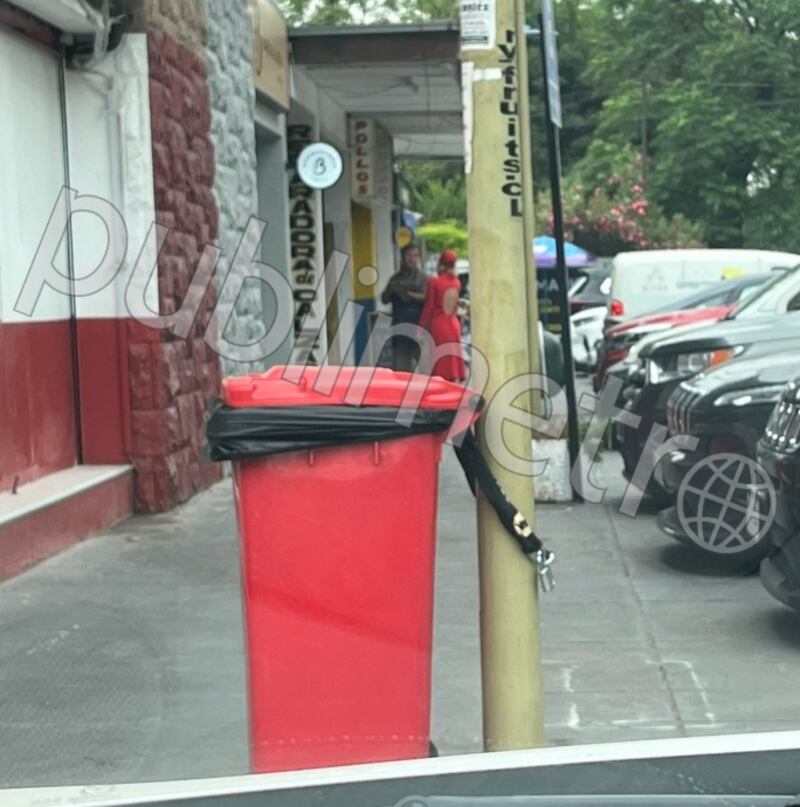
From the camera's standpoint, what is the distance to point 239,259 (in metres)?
12.5

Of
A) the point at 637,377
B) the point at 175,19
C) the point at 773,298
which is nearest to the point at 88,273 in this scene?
the point at 175,19

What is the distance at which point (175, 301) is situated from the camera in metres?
10.3

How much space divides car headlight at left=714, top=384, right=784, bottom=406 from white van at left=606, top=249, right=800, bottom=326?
1344cm

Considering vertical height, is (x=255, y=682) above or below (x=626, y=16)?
below

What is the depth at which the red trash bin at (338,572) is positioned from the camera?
433 cm

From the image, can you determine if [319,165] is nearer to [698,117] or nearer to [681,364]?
[681,364]

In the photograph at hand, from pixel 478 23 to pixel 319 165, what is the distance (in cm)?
1276

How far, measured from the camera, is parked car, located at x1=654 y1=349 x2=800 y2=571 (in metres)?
7.94

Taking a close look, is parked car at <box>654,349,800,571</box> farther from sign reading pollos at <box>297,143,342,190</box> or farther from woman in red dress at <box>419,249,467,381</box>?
sign reading pollos at <box>297,143,342,190</box>

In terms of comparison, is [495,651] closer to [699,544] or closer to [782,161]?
[699,544]

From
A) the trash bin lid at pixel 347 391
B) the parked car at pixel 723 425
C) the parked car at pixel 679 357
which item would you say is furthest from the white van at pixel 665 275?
the trash bin lid at pixel 347 391

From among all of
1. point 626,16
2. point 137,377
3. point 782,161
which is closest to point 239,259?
point 137,377

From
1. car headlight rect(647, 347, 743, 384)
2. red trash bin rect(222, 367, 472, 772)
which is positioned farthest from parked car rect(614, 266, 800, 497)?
red trash bin rect(222, 367, 472, 772)

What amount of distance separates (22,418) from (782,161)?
35.5 m
